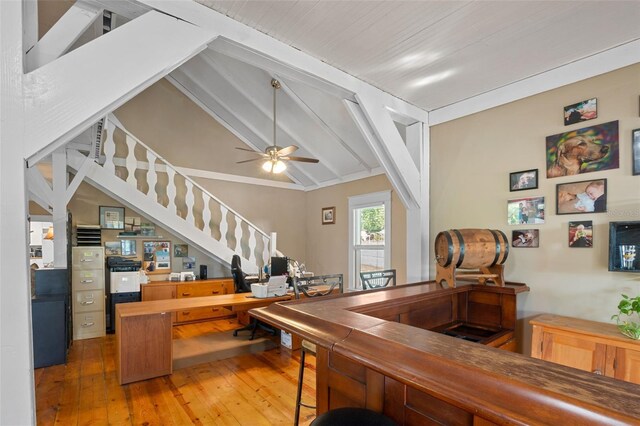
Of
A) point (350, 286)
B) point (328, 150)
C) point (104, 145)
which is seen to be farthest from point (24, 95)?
point (350, 286)

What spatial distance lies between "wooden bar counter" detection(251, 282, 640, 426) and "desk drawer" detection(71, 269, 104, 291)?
13.0ft

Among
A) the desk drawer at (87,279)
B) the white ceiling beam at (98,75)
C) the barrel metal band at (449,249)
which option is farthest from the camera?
the desk drawer at (87,279)

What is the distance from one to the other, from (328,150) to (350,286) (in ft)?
7.80

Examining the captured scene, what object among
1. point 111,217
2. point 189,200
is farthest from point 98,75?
point 111,217

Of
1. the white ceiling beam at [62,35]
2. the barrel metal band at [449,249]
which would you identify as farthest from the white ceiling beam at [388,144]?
the white ceiling beam at [62,35]

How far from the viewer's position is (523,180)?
2.53 metres

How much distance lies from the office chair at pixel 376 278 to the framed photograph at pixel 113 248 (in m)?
4.06

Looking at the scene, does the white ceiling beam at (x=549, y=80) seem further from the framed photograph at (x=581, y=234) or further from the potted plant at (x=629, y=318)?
the potted plant at (x=629, y=318)

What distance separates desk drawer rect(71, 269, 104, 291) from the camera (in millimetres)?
4086

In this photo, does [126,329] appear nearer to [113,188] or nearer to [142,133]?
[113,188]

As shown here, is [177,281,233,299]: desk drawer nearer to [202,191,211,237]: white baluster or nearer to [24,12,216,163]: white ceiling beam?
[202,191,211,237]: white baluster

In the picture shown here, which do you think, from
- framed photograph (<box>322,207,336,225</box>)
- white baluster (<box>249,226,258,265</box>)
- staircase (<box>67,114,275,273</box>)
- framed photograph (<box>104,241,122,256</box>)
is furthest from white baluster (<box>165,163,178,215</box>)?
framed photograph (<box>322,207,336,225</box>)

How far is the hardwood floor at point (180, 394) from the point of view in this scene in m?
2.33

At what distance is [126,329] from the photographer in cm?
289
